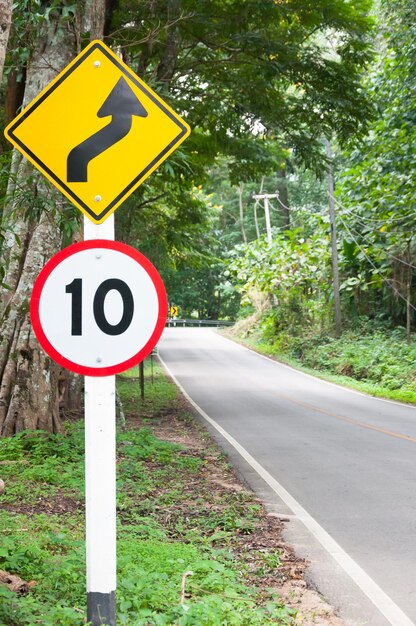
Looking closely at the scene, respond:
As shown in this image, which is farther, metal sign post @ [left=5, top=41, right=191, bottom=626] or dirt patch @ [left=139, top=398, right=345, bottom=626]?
dirt patch @ [left=139, top=398, right=345, bottom=626]

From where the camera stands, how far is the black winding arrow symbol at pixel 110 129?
3.67 metres

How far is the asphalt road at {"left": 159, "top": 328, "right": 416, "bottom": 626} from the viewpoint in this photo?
227 inches

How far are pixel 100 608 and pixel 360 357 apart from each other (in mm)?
25803

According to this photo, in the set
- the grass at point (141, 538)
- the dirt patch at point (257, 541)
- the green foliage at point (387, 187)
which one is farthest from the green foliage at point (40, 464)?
the green foliage at point (387, 187)

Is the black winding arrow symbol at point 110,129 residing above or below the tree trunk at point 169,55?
below

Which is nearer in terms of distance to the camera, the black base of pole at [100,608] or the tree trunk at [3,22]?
the black base of pole at [100,608]

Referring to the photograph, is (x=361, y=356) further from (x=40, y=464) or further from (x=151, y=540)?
(x=151, y=540)

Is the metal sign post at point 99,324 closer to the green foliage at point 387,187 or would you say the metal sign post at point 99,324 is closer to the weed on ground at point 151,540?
the weed on ground at point 151,540

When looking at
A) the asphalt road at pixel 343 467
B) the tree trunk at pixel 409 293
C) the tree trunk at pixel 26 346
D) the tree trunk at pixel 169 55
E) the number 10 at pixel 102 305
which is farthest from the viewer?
the tree trunk at pixel 409 293

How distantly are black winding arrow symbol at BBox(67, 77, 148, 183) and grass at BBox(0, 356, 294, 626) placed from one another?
2234 mm

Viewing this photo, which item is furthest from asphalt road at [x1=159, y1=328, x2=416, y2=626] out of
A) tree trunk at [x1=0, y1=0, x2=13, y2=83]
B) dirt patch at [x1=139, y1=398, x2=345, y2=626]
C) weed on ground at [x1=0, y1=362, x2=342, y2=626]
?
tree trunk at [x1=0, y1=0, x2=13, y2=83]

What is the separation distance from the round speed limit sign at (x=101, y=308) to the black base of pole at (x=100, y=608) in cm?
103

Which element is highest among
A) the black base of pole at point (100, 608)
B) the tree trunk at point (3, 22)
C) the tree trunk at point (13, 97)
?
the tree trunk at point (13, 97)

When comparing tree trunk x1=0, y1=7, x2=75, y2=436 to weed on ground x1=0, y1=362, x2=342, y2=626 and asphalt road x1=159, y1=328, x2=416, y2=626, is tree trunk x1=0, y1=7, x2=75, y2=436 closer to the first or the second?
weed on ground x1=0, y1=362, x2=342, y2=626
